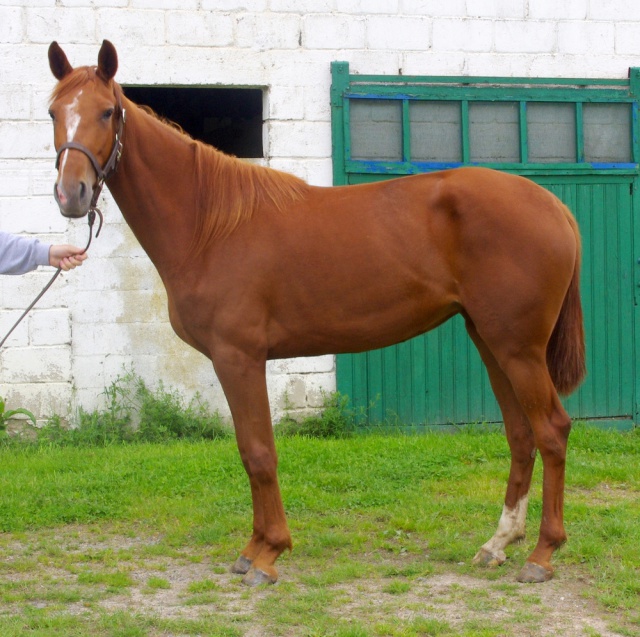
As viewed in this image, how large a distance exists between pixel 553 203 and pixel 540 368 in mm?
821

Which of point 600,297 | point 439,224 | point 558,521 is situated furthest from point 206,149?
point 600,297

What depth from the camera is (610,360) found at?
7.30 metres

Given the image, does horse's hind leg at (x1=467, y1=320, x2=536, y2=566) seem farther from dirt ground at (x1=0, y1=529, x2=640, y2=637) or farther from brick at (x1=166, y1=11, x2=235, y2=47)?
brick at (x1=166, y1=11, x2=235, y2=47)

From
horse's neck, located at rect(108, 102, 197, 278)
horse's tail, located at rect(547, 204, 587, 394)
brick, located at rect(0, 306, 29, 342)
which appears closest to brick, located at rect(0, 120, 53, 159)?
brick, located at rect(0, 306, 29, 342)

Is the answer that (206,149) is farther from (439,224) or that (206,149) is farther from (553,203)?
(553,203)

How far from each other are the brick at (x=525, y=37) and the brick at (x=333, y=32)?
3.87 feet

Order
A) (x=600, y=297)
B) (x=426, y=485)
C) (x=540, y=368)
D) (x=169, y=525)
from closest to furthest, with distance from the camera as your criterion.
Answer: (x=540, y=368) < (x=169, y=525) < (x=426, y=485) < (x=600, y=297)

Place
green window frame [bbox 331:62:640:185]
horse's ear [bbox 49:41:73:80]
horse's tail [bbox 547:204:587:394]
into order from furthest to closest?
green window frame [bbox 331:62:640:185]
horse's tail [bbox 547:204:587:394]
horse's ear [bbox 49:41:73:80]

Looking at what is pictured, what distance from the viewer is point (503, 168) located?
7043 mm

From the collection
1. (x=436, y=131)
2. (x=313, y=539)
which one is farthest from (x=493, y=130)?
(x=313, y=539)

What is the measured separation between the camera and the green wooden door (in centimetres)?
695

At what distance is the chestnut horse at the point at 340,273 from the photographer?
4004 millimetres

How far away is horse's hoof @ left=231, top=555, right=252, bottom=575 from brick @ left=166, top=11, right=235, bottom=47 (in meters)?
4.33

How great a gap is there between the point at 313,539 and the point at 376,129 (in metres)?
3.68
